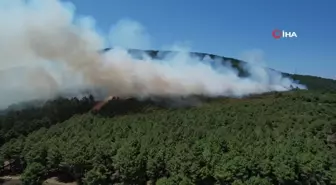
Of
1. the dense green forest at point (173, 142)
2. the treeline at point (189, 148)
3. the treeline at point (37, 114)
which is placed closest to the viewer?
the treeline at point (189, 148)

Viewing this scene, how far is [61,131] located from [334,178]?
6959cm

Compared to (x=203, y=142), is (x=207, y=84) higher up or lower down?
higher up

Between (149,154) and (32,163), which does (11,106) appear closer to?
(32,163)

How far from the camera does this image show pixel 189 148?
88.8 m

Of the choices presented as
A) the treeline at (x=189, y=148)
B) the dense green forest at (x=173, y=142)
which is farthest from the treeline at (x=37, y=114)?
the treeline at (x=189, y=148)

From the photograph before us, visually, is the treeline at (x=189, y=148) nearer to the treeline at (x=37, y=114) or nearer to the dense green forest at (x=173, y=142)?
the dense green forest at (x=173, y=142)

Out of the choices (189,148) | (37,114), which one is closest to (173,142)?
(189,148)

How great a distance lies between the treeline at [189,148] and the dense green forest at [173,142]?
18cm

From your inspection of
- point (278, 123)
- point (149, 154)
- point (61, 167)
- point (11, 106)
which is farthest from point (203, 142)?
point (11, 106)

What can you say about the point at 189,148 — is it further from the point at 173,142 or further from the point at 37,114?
the point at 37,114

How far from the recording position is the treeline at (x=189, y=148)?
81062 mm

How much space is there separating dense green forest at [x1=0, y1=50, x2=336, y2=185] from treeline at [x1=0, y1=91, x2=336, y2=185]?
18 cm

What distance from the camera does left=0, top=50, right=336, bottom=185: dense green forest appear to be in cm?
8150

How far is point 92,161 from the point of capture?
92.6 metres
